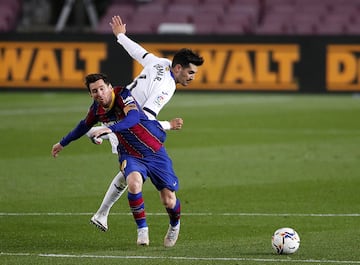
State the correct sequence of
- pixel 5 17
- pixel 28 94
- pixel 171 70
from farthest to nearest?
pixel 5 17
pixel 28 94
pixel 171 70

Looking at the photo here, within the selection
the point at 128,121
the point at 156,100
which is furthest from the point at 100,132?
the point at 156,100

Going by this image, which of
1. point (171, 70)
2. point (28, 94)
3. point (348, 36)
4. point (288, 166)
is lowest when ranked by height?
point (28, 94)

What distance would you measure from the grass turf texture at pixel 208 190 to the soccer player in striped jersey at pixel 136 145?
1.12 feet

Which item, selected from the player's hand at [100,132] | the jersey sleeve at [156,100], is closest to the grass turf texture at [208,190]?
the player's hand at [100,132]

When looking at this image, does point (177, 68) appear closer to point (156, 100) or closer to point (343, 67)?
point (156, 100)

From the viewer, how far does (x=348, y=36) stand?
27.2 metres

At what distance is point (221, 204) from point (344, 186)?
2159 millimetres

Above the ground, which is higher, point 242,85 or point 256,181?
point 256,181

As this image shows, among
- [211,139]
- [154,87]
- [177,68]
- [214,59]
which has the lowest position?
[214,59]

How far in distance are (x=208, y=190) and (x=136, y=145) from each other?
400 centimetres

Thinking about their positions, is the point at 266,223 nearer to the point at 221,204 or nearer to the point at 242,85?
the point at 221,204

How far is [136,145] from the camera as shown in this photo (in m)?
10.1

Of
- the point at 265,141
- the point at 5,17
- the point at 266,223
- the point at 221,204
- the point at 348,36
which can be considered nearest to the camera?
the point at 266,223

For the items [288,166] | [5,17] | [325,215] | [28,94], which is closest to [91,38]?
[28,94]
